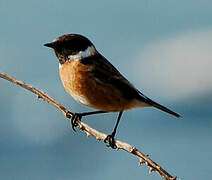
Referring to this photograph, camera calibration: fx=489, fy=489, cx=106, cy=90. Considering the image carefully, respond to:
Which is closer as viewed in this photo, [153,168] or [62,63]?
[153,168]

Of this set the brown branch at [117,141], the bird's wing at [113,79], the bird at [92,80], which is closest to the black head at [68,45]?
the bird at [92,80]

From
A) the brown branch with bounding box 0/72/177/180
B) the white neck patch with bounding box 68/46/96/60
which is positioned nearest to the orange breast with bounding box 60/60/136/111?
the white neck patch with bounding box 68/46/96/60

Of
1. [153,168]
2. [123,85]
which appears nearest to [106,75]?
[123,85]

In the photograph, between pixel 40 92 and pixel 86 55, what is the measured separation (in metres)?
1.60

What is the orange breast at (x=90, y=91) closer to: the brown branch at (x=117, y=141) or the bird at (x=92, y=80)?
the bird at (x=92, y=80)

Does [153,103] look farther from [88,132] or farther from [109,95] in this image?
[88,132]

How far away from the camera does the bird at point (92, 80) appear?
133 inches

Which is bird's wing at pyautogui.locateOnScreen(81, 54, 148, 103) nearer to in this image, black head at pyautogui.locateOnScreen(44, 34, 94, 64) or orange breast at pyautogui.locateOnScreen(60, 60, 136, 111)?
orange breast at pyautogui.locateOnScreen(60, 60, 136, 111)

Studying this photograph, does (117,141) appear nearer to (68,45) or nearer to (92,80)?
(92,80)

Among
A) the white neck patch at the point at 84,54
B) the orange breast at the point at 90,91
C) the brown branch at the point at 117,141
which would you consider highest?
the white neck patch at the point at 84,54

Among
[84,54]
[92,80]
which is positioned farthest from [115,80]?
[84,54]

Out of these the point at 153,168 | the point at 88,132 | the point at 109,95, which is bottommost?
the point at 153,168

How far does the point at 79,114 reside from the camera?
316cm

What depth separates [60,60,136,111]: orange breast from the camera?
3.35 m
